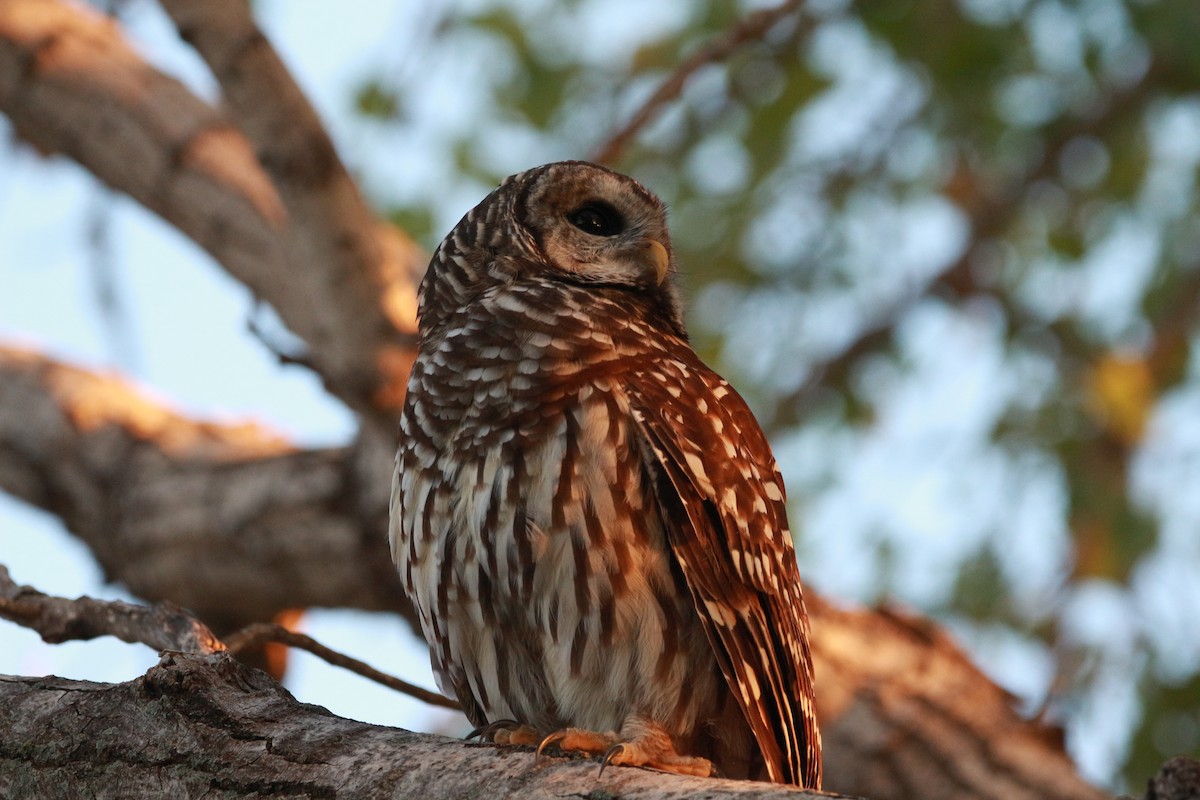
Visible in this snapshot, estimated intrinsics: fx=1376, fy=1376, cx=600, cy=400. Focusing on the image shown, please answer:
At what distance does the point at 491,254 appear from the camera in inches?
131

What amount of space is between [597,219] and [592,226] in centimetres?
2

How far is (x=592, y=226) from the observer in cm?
340

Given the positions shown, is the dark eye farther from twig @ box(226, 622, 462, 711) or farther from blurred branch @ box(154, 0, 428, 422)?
twig @ box(226, 622, 462, 711)

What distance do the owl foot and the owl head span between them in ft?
3.46

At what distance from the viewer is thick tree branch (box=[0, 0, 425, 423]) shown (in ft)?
12.7

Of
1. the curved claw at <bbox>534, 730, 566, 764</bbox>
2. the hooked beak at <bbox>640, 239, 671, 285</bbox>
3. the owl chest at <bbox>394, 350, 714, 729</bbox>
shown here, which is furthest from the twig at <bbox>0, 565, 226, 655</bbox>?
the hooked beak at <bbox>640, 239, 671, 285</bbox>

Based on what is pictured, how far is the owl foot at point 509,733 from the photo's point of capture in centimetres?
264

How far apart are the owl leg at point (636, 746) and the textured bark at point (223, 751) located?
0.35 m

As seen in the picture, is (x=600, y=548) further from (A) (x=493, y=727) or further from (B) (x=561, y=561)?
(A) (x=493, y=727)

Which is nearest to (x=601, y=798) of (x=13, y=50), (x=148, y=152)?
(x=148, y=152)

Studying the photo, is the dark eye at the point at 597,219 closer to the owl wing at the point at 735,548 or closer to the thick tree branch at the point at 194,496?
the owl wing at the point at 735,548

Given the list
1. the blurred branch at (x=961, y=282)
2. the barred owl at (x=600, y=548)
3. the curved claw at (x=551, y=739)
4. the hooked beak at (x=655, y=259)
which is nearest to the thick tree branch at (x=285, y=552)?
the barred owl at (x=600, y=548)

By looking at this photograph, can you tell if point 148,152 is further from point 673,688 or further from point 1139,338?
point 1139,338

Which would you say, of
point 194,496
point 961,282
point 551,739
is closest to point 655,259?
point 551,739
